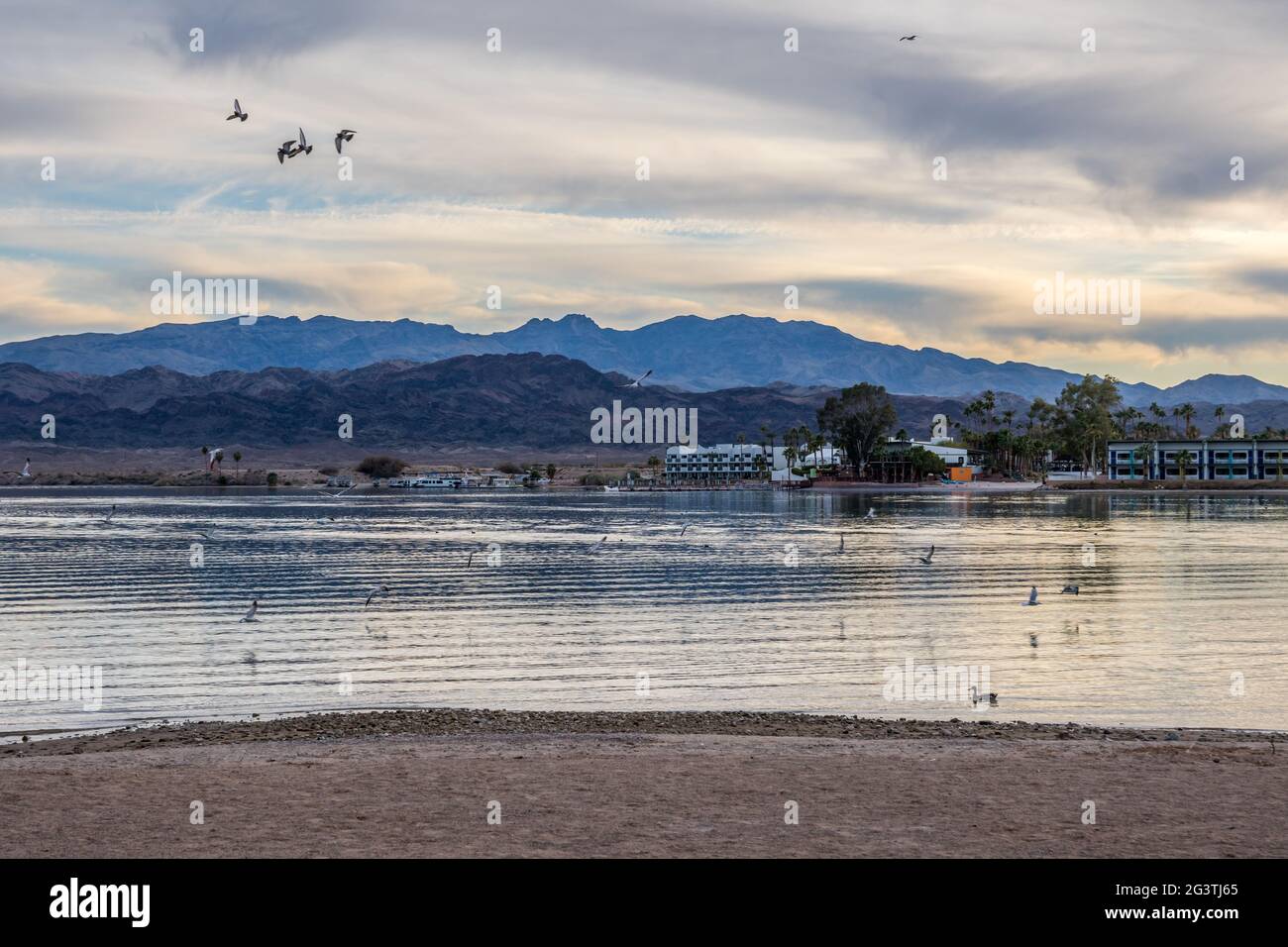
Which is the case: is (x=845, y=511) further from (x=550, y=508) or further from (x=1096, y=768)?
(x=1096, y=768)

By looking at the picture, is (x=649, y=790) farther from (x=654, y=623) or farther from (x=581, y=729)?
(x=654, y=623)

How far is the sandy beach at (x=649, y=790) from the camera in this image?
1238 centimetres

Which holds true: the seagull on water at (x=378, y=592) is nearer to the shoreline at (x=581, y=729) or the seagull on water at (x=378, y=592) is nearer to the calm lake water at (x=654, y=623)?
the calm lake water at (x=654, y=623)

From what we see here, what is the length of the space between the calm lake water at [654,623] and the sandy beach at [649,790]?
4699 millimetres

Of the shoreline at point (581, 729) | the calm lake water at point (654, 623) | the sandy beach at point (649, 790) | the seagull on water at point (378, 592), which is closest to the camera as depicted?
the sandy beach at point (649, 790)

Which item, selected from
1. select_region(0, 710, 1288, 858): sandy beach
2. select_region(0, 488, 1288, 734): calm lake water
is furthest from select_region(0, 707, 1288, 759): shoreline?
select_region(0, 488, 1288, 734): calm lake water

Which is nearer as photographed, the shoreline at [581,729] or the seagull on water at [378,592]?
the shoreline at [581,729]

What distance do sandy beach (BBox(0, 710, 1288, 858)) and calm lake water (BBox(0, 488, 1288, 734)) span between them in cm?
470

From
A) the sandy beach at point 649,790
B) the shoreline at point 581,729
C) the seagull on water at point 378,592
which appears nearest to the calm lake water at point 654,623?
the seagull on water at point 378,592

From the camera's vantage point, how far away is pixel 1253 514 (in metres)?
127

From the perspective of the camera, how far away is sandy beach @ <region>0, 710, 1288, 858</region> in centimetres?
1238
